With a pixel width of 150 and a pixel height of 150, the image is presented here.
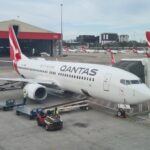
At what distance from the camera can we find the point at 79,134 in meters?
15.6

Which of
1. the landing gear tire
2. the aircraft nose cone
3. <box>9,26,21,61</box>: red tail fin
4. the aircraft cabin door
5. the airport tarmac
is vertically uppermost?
<box>9,26,21,61</box>: red tail fin

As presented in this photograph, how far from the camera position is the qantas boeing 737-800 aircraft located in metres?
18.3

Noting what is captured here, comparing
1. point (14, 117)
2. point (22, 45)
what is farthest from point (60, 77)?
point (22, 45)

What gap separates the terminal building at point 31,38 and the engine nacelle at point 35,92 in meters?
54.1

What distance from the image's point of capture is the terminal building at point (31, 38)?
83.9 metres

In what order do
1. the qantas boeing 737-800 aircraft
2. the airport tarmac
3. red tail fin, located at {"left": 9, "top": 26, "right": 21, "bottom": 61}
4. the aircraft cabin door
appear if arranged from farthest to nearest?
red tail fin, located at {"left": 9, "top": 26, "right": 21, "bottom": 61} → the aircraft cabin door → the qantas boeing 737-800 aircraft → the airport tarmac

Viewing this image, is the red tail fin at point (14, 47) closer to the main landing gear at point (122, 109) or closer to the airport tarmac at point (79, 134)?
the airport tarmac at point (79, 134)

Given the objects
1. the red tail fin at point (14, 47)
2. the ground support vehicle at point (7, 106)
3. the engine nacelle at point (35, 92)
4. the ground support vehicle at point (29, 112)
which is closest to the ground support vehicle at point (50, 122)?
the ground support vehicle at point (29, 112)

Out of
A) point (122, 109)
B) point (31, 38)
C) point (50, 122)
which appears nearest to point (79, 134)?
point (50, 122)

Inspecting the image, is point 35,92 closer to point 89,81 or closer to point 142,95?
point 89,81

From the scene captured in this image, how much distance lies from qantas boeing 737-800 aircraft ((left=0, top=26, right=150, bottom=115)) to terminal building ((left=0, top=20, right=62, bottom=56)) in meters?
50.3

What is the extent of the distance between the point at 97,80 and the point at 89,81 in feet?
2.85

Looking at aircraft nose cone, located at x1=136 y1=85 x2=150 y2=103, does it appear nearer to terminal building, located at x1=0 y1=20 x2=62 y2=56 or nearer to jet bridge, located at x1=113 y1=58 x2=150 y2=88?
jet bridge, located at x1=113 y1=58 x2=150 y2=88

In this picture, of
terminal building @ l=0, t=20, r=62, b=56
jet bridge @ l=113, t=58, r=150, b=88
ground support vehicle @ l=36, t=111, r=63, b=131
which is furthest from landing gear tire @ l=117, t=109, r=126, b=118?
terminal building @ l=0, t=20, r=62, b=56
